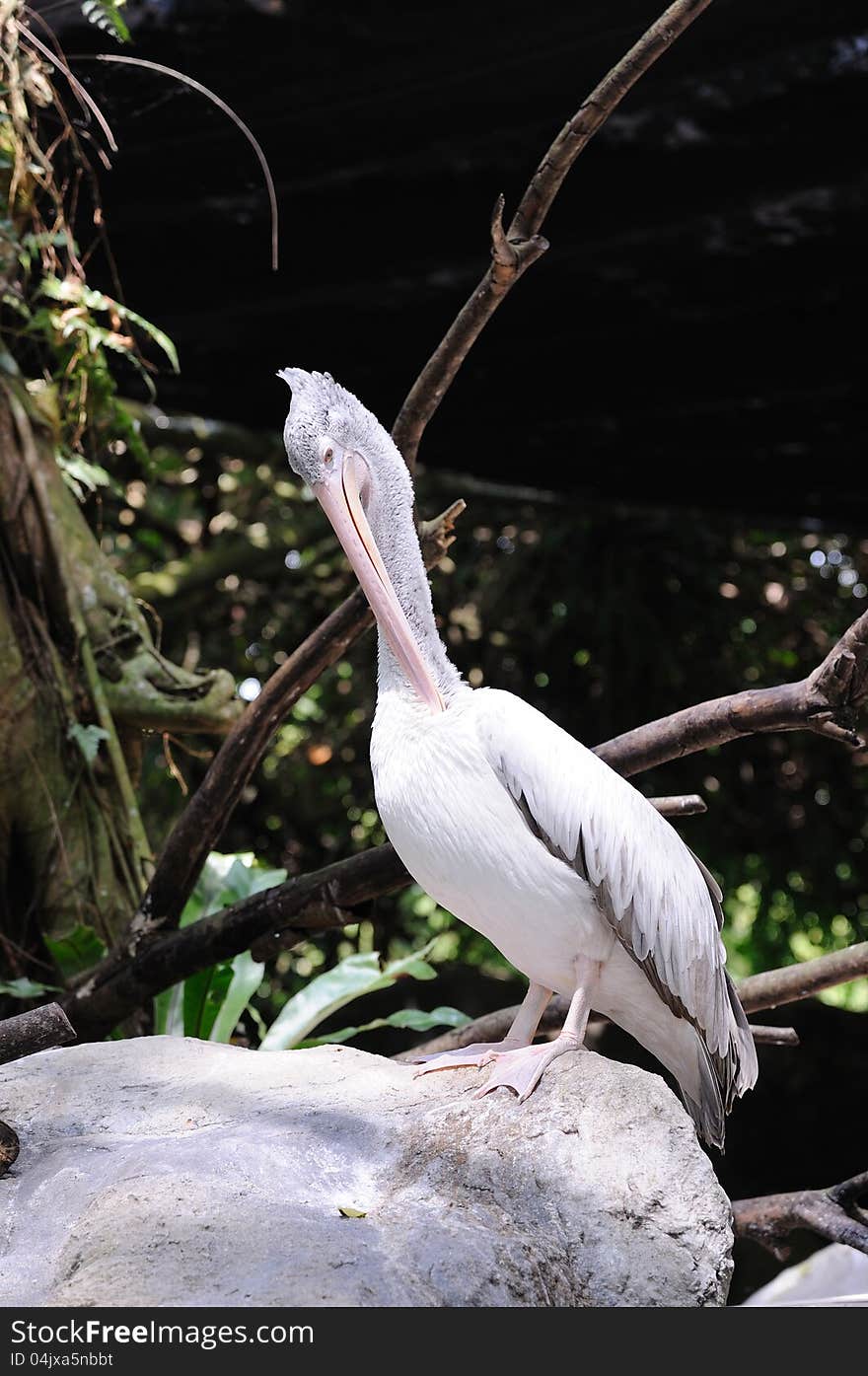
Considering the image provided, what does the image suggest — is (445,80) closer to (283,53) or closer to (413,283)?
(283,53)

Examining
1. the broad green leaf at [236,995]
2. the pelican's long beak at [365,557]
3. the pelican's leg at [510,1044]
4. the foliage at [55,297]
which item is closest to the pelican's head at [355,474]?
the pelican's long beak at [365,557]

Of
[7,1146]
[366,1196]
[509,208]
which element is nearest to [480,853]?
[366,1196]

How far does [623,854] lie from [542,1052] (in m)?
0.35

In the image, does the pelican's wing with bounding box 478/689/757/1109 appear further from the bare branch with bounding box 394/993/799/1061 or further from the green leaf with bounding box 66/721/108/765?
the green leaf with bounding box 66/721/108/765

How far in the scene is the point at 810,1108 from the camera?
6.41 m

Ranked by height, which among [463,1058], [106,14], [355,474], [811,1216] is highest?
[106,14]

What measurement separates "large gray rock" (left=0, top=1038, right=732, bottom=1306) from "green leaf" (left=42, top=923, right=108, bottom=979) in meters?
1.03

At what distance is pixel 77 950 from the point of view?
325 centimetres

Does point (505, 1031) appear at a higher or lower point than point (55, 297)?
lower

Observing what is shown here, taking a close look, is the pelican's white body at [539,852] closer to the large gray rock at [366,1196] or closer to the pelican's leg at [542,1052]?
the pelican's leg at [542,1052]

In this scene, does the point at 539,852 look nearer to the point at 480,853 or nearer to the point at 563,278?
the point at 480,853

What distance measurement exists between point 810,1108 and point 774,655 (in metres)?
2.21

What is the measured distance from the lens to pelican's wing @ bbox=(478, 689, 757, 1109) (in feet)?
7.11

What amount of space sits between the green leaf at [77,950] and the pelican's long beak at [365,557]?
1310 mm
